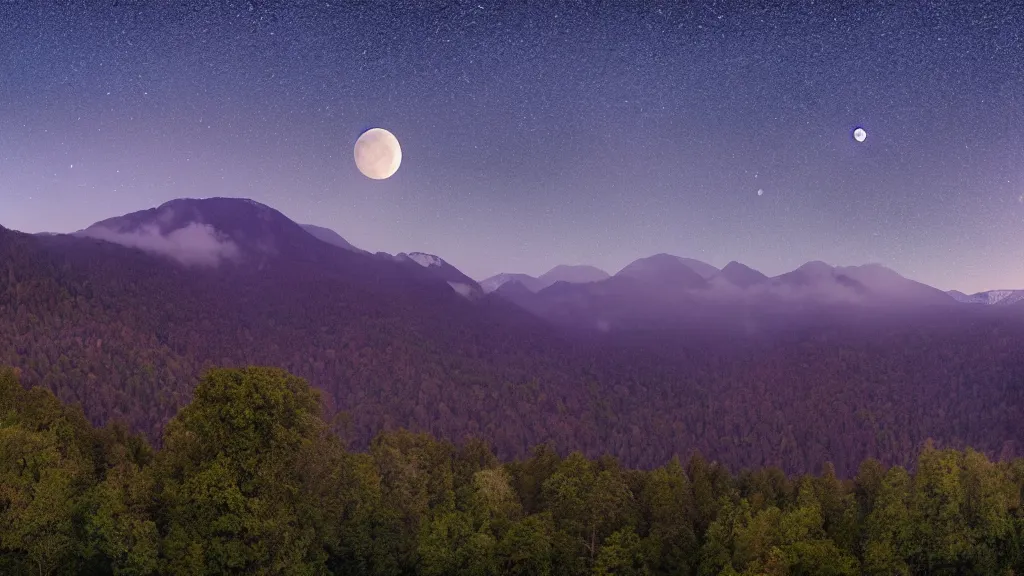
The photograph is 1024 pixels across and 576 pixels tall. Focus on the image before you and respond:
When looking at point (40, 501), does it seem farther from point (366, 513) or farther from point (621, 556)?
point (621, 556)

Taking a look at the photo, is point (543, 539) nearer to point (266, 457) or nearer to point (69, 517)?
point (266, 457)

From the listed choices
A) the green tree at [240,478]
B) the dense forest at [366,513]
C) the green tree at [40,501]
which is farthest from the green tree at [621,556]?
the green tree at [40,501]

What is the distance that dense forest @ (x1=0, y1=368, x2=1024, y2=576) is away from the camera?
1636 inches

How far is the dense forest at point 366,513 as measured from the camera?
Answer: 41562 mm

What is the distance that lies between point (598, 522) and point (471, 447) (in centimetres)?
2550

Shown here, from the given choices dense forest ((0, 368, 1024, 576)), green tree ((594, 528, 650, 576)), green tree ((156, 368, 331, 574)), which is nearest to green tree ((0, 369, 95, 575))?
dense forest ((0, 368, 1024, 576))

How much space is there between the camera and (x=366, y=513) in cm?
5350

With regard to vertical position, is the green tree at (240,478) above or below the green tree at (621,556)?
above

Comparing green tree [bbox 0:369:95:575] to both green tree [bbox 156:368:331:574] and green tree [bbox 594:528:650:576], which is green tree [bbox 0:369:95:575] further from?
green tree [bbox 594:528:650:576]

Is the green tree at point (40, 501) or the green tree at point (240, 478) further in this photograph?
the green tree at point (40, 501)

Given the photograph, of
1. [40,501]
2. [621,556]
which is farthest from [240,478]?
[621,556]

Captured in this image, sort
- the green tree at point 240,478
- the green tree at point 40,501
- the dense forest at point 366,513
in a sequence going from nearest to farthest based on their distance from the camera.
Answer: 1. the green tree at point 240,478
2. the dense forest at point 366,513
3. the green tree at point 40,501

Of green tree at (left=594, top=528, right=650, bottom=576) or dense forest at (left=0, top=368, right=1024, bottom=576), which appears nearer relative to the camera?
dense forest at (left=0, top=368, right=1024, bottom=576)

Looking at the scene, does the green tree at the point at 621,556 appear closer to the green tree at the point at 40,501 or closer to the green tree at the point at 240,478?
the green tree at the point at 240,478
